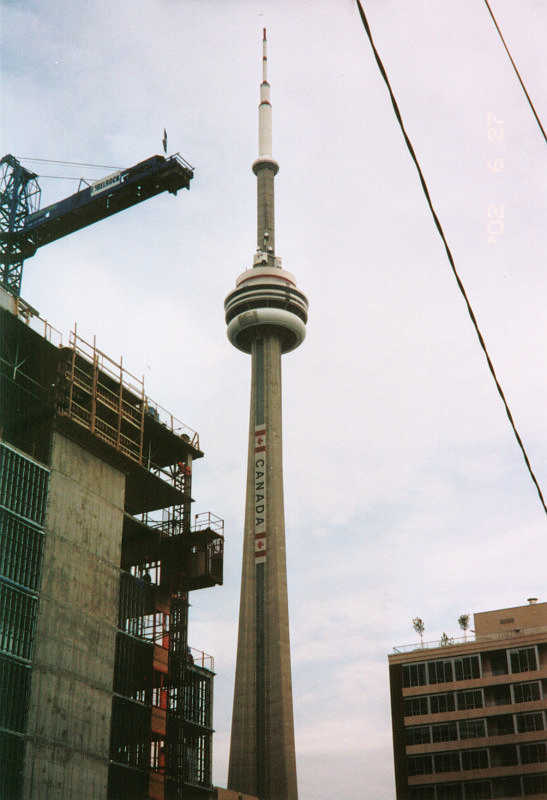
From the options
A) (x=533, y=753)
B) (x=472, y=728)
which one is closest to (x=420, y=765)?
(x=472, y=728)

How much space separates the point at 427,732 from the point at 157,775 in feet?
110

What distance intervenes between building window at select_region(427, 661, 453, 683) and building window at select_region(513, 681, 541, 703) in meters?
6.55

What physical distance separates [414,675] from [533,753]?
13712mm

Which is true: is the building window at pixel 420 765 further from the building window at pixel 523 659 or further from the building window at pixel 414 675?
the building window at pixel 523 659

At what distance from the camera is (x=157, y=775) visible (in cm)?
6988

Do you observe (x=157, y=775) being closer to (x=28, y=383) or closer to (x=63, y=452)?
(x=63, y=452)

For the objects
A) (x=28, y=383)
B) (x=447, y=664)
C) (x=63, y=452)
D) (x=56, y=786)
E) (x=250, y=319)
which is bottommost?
(x=56, y=786)

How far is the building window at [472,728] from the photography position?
9181cm

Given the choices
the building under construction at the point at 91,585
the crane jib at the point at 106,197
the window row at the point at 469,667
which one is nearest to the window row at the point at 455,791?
the window row at the point at 469,667

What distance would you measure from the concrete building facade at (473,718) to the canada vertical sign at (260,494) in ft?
121

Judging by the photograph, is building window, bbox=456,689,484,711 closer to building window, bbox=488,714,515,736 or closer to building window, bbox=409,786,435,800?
building window, bbox=488,714,515,736

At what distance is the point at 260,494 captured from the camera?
135 metres

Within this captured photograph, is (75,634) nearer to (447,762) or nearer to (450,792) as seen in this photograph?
(447,762)

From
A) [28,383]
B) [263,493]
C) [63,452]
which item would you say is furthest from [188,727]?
[263,493]
